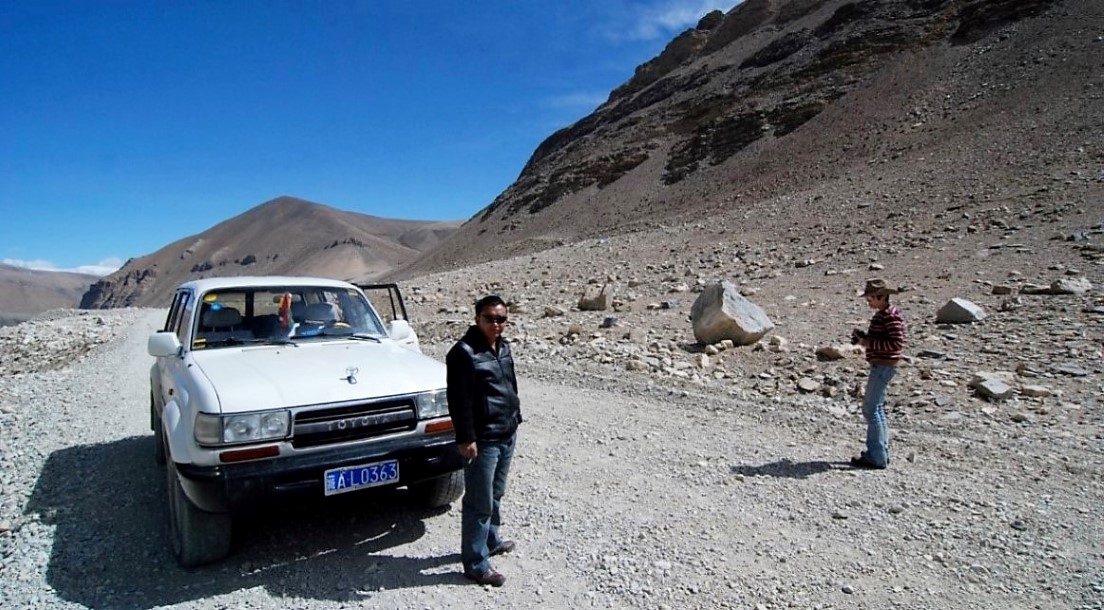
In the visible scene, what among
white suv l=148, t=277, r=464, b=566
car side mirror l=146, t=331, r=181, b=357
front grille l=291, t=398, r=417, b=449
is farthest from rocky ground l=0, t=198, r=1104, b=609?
car side mirror l=146, t=331, r=181, b=357

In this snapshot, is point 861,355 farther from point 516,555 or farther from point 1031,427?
point 516,555

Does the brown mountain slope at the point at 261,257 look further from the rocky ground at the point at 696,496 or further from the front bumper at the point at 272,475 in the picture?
the front bumper at the point at 272,475

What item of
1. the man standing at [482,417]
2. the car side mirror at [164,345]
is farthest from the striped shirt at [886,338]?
the car side mirror at [164,345]

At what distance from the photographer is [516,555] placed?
4.12 metres

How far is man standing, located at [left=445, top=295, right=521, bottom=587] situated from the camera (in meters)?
3.58

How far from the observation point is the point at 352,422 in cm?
396

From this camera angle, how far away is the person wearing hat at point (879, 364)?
18.5 feet

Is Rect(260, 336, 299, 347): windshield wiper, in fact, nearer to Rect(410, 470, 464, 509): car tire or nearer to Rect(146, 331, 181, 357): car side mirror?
Rect(146, 331, 181, 357): car side mirror

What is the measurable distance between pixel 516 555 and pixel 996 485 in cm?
407

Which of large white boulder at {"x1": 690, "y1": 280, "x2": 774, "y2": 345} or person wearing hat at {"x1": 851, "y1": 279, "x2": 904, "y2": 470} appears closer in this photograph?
person wearing hat at {"x1": 851, "y1": 279, "x2": 904, "y2": 470}

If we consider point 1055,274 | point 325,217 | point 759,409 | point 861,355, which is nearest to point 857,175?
point 1055,274

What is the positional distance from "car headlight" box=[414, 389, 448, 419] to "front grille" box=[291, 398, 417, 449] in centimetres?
4

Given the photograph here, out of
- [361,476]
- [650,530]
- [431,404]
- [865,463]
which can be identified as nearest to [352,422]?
[361,476]

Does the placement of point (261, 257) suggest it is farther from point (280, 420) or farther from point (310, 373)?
point (280, 420)
